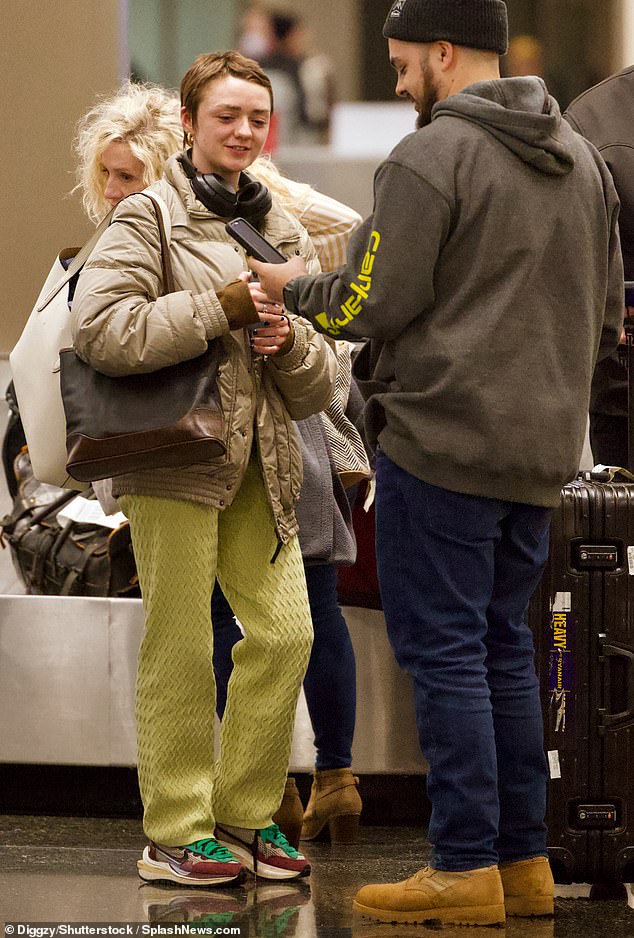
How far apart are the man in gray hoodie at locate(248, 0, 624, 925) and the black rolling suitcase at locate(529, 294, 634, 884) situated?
0.31 m

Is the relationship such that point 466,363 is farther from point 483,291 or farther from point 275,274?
point 275,274

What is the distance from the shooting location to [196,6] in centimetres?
540

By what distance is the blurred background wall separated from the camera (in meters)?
4.84

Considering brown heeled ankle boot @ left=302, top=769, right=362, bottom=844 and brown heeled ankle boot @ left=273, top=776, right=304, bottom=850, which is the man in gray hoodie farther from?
brown heeled ankle boot @ left=302, top=769, right=362, bottom=844

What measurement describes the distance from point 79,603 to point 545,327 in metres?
1.72

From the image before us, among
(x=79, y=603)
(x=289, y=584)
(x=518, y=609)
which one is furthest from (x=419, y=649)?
(x=79, y=603)

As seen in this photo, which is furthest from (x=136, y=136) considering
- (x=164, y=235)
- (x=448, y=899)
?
(x=448, y=899)

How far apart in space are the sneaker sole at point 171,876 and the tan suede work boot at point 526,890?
506mm

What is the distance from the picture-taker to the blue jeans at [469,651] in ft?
7.16

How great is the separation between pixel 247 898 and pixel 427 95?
146 centimetres

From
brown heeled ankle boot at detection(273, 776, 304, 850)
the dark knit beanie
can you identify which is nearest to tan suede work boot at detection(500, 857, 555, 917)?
brown heeled ankle boot at detection(273, 776, 304, 850)

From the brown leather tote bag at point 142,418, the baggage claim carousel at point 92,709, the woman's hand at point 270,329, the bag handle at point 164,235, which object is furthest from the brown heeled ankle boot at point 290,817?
the bag handle at point 164,235

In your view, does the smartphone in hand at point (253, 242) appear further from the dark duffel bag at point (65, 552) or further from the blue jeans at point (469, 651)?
the dark duffel bag at point (65, 552)

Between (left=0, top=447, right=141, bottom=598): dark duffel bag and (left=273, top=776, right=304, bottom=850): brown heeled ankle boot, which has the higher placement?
(left=0, top=447, right=141, bottom=598): dark duffel bag
